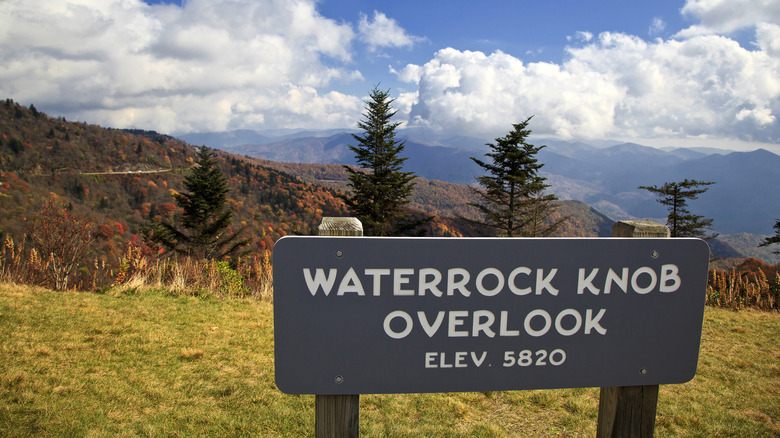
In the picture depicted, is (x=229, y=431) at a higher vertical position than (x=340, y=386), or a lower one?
lower

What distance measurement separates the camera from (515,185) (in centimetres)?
2102

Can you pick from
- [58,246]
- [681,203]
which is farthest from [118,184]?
[681,203]

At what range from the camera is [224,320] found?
481cm

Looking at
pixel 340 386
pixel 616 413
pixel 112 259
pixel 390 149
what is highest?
pixel 390 149

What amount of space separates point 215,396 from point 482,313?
254cm

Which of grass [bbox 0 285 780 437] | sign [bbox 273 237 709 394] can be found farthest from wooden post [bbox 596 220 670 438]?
grass [bbox 0 285 780 437]

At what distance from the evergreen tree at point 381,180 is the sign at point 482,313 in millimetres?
19103

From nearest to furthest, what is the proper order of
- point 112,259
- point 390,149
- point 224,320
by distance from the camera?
point 224,320 → point 390,149 → point 112,259

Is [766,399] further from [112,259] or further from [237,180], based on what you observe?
[237,180]

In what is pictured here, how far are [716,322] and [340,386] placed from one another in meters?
7.06

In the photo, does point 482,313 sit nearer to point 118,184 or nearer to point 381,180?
point 381,180

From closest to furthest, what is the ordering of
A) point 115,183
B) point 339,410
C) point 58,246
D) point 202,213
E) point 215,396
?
point 339,410, point 215,396, point 58,246, point 202,213, point 115,183

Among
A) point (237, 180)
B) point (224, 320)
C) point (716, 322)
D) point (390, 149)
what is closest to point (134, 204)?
point (237, 180)

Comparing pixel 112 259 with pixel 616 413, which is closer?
pixel 616 413
